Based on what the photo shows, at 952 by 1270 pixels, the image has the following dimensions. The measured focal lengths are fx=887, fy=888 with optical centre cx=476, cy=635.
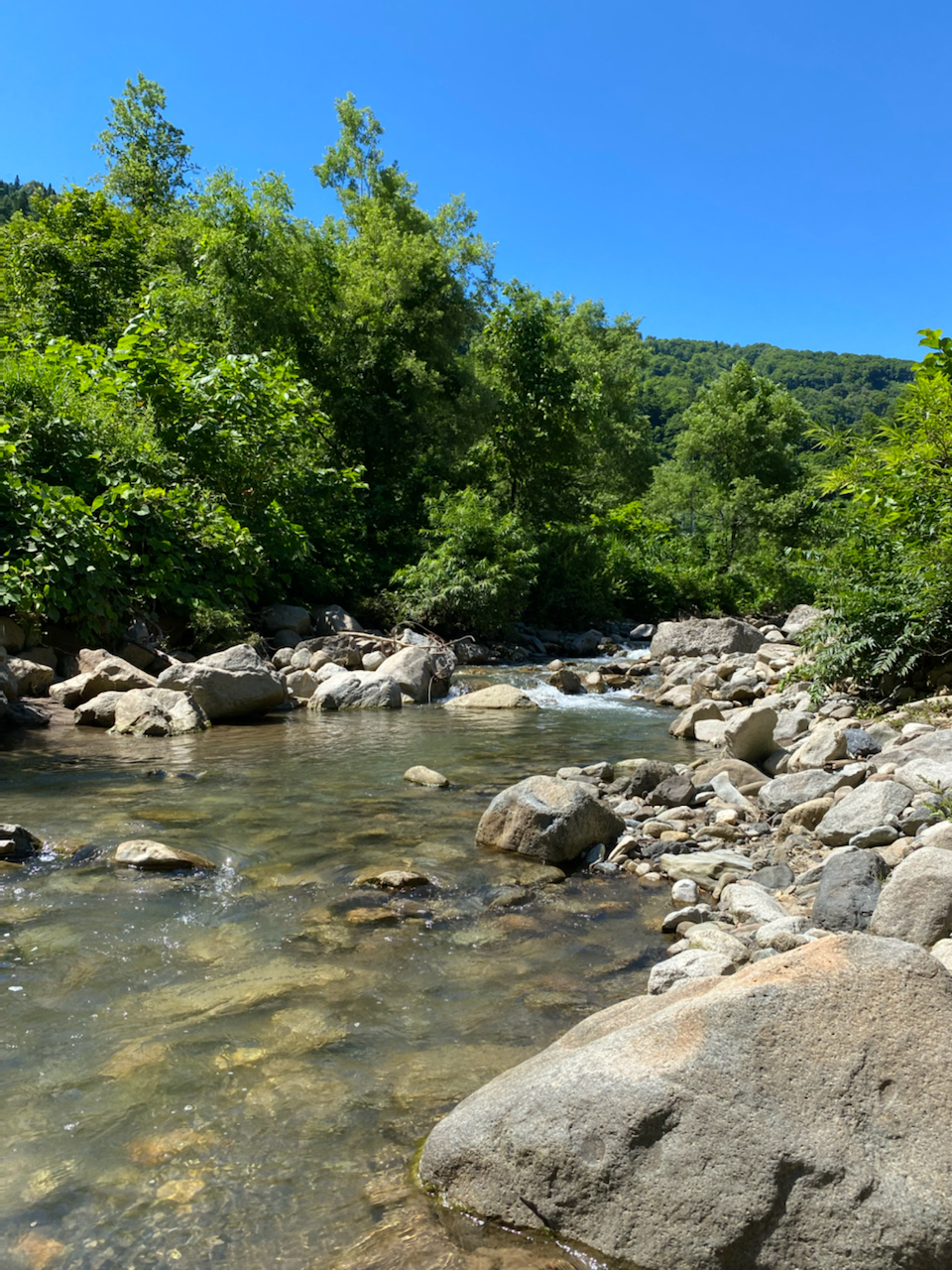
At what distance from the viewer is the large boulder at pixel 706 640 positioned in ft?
59.3

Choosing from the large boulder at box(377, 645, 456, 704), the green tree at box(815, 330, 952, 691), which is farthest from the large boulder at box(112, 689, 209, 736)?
the green tree at box(815, 330, 952, 691)

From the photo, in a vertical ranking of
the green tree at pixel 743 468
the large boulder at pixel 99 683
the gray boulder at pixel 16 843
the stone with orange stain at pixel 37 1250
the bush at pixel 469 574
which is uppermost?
the green tree at pixel 743 468

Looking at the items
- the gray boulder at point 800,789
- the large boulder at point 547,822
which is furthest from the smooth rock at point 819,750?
the large boulder at point 547,822

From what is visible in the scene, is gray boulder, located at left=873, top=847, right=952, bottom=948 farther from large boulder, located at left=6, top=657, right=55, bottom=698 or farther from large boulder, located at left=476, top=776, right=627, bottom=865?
large boulder, located at left=6, top=657, right=55, bottom=698

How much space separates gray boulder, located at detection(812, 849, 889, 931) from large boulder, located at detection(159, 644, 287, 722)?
8193 mm

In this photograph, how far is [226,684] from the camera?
1129cm

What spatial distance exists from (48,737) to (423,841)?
5.45 meters

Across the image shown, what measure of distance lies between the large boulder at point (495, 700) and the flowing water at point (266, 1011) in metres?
5.54

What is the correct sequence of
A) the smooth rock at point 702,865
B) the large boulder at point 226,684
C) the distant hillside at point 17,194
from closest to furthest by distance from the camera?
1. the smooth rock at point 702,865
2. the large boulder at point 226,684
3. the distant hillside at point 17,194

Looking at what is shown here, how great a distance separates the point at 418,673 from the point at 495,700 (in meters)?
1.41

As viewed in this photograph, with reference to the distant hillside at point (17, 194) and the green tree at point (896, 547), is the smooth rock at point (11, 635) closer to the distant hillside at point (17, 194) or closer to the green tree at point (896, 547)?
the green tree at point (896, 547)

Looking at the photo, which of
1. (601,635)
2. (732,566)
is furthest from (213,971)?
(732,566)

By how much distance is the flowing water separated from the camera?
2537 millimetres

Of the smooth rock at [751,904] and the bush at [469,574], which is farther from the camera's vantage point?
the bush at [469,574]
